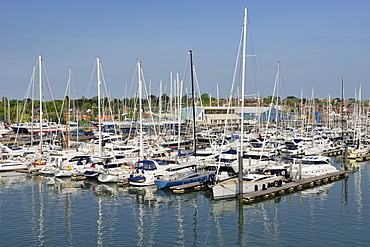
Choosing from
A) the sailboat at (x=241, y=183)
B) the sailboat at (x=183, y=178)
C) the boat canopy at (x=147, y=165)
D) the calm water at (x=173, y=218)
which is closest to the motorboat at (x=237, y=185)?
the sailboat at (x=241, y=183)

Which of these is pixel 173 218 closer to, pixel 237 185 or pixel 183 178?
pixel 237 185

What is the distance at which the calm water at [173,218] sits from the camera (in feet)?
73.5

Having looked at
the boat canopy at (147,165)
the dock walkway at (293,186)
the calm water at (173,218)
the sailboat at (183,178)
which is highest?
the boat canopy at (147,165)

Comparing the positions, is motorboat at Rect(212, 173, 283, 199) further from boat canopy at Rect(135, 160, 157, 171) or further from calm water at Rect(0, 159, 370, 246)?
boat canopy at Rect(135, 160, 157, 171)

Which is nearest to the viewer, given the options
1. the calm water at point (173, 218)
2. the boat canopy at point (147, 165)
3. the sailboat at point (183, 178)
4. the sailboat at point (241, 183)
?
the calm water at point (173, 218)

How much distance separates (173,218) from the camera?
86.3ft

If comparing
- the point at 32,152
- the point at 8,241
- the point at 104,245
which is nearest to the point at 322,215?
the point at 104,245

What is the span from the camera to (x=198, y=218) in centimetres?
2625

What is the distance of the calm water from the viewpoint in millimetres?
22406

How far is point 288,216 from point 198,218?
19.1ft

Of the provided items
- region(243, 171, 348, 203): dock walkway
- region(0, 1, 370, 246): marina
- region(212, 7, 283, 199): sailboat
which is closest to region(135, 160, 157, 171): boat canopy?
region(0, 1, 370, 246): marina

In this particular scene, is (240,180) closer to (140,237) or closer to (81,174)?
(140,237)

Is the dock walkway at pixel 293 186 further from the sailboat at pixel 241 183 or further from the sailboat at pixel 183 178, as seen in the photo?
the sailboat at pixel 183 178

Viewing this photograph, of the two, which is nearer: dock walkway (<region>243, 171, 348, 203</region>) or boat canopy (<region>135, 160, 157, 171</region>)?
dock walkway (<region>243, 171, 348, 203</region>)
